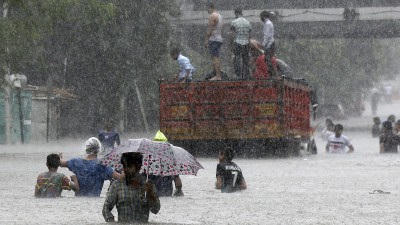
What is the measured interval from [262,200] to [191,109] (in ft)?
42.6

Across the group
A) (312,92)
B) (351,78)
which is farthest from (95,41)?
(351,78)

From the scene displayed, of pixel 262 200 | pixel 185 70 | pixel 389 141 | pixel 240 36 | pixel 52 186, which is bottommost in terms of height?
pixel 389 141

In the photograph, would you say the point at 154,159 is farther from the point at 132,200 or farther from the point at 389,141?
the point at 389,141

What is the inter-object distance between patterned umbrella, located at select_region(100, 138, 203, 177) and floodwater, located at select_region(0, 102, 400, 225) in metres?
0.41

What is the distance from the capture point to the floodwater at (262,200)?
1330cm

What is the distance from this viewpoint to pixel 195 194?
17547mm

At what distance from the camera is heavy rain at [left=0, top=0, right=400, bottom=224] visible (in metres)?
15.2

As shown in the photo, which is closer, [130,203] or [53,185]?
[130,203]

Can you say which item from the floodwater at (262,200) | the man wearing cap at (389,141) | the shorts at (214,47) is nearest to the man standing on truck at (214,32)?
the shorts at (214,47)

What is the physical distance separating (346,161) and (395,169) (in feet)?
12.7

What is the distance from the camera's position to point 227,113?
29109 mm

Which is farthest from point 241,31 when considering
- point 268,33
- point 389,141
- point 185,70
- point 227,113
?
point 389,141

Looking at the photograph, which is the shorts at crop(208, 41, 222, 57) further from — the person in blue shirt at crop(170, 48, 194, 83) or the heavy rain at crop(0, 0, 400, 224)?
the heavy rain at crop(0, 0, 400, 224)

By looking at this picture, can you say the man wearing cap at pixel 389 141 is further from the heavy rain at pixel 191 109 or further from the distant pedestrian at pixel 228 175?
the distant pedestrian at pixel 228 175
